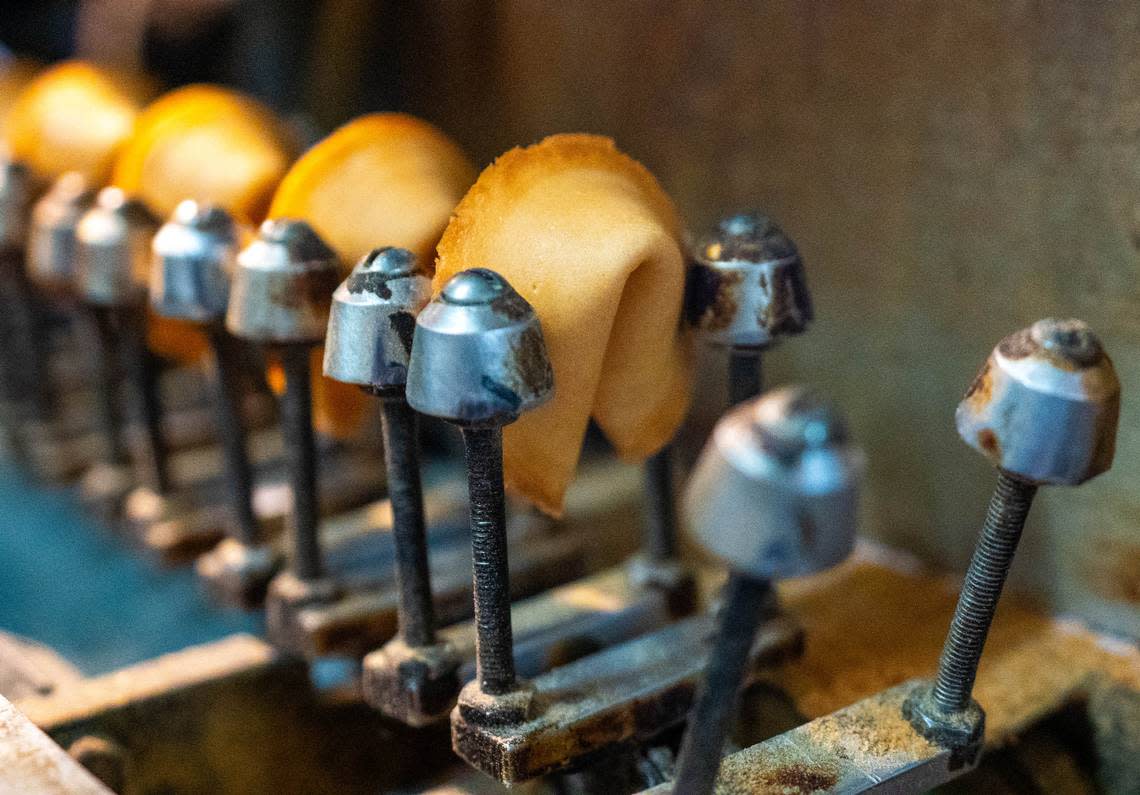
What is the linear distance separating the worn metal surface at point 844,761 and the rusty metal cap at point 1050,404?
9.4 inches

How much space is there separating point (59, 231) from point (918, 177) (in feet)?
3.07

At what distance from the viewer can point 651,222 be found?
78cm

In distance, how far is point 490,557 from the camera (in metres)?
0.74

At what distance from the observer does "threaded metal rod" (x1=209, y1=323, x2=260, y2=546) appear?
1.10m

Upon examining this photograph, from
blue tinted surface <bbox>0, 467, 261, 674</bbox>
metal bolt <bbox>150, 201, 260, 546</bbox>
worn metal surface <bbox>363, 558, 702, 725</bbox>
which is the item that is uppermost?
metal bolt <bbox>150, 201, 260, 546</bbox>

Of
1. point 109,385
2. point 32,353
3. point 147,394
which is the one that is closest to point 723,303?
point 147,394

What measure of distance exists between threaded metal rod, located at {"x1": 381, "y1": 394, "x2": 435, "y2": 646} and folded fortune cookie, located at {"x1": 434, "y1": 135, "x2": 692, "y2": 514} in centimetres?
9

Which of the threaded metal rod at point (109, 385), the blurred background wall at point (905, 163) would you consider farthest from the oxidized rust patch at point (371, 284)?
the threaded metal rod at point (109, 385)

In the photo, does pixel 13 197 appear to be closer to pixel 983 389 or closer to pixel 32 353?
pixel 32 353

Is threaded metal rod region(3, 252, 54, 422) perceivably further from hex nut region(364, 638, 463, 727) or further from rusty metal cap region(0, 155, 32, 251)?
hex nut region(364, 638, 463, 727)

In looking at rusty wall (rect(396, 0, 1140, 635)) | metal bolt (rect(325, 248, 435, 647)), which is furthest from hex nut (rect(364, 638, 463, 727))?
rusty wall (rect(396, 0, 1140, 635))

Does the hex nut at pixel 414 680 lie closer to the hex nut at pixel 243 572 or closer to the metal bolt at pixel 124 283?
the hex nut at pixel 243 572

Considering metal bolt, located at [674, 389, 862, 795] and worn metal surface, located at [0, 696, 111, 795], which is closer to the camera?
metal bolt, located at [674, 389, 862, 795]

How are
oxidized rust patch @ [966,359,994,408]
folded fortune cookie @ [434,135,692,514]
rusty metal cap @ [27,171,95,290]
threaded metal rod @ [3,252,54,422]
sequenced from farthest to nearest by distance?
1. threaded metal rod @ [3,252,54,422]
2. rusty metal cap @ [27,171,95,290]
3. folded fortune cookie @ [434,135,692,514]
4. oxidized rust patch @ [966,359,994,408]
